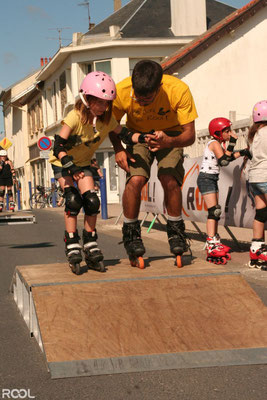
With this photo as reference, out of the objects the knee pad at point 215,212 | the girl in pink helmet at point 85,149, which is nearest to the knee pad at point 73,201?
the girl in pink helmet at point 85,149

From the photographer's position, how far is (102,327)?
15.0 feet

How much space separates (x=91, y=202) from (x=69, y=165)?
43cm

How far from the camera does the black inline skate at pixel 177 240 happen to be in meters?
6.19

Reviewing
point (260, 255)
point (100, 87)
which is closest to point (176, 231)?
point (100, 87)

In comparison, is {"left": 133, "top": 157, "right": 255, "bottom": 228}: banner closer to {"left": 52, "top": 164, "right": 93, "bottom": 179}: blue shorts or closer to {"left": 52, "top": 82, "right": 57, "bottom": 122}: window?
{"left": 52, "top": 164, "right": 93, "bottom": 179}: blue shorts

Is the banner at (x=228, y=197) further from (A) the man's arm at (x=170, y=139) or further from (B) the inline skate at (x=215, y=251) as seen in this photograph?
(A) the man's arm at (x=170, y=139)

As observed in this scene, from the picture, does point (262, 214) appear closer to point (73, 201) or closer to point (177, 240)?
point (177, 240)

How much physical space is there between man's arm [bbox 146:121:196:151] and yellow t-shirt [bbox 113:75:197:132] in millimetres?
78

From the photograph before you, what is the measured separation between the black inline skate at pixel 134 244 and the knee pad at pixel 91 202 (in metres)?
0.35

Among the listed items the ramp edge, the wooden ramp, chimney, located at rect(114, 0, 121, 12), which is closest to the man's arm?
the wooden ramp

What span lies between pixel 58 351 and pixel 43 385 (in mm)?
316

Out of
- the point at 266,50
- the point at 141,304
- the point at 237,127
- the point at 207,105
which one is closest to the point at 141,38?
the point at 207,105

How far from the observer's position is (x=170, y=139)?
239 inches

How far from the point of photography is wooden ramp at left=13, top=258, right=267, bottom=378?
14.0 ft
